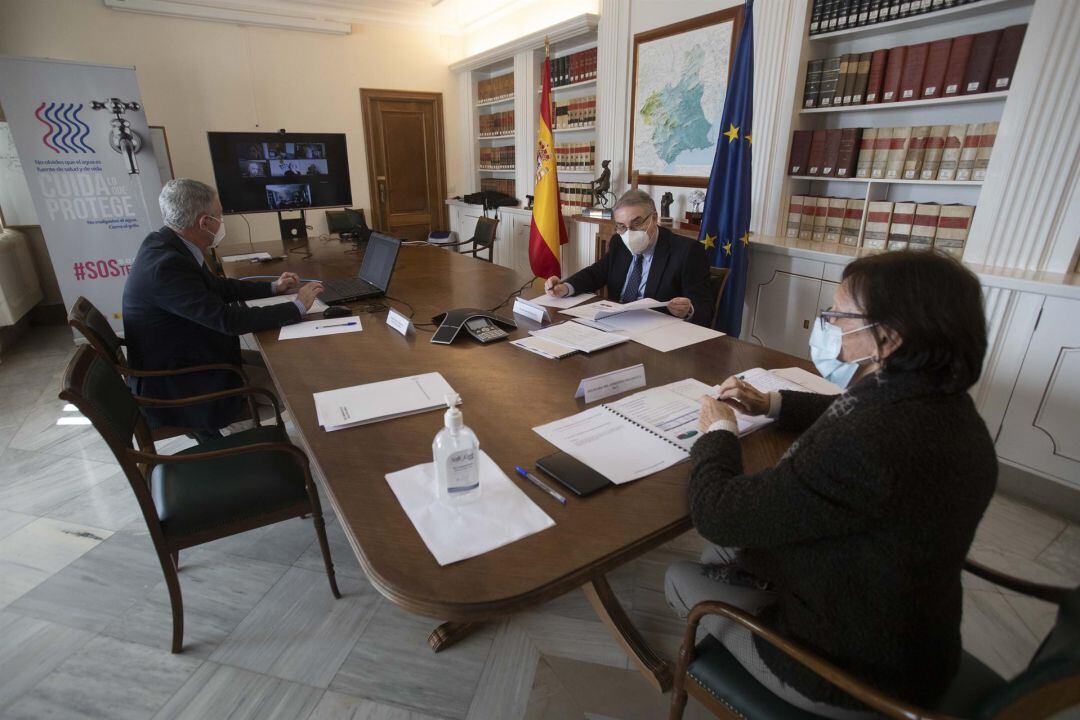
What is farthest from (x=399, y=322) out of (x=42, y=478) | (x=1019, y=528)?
(x=1019, y=528)

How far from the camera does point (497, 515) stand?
0.87 metres

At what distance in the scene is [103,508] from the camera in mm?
2156

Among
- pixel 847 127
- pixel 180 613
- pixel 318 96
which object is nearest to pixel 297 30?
pixel 318 96

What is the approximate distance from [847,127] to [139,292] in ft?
11.5

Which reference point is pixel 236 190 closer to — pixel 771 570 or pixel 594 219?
pixel 594 219

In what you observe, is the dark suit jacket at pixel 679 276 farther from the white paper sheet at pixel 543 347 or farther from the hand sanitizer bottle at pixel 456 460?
the hand sanitizer bottle at pixel 456 460

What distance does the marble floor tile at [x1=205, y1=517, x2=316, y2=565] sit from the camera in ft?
6.23

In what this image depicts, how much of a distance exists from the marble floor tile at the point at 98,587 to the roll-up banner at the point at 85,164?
9.13 feet

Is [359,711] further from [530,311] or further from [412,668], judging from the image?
[530,311]

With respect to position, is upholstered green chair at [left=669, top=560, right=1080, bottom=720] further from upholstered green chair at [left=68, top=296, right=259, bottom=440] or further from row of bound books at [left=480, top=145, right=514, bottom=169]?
row of bound books at [left=480, top=145, right=514, bottom=169]

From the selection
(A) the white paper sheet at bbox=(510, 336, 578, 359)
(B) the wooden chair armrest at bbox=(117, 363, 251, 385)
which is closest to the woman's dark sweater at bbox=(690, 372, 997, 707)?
(A) the white paper sheet at bbox=(510, 336, 578, 359)

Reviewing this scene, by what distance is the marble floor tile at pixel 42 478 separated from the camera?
219 cm

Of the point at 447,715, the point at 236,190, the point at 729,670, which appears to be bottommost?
the point at 447,715

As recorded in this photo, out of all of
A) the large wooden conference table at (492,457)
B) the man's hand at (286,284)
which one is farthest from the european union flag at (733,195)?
the man's hand at (286,284)
